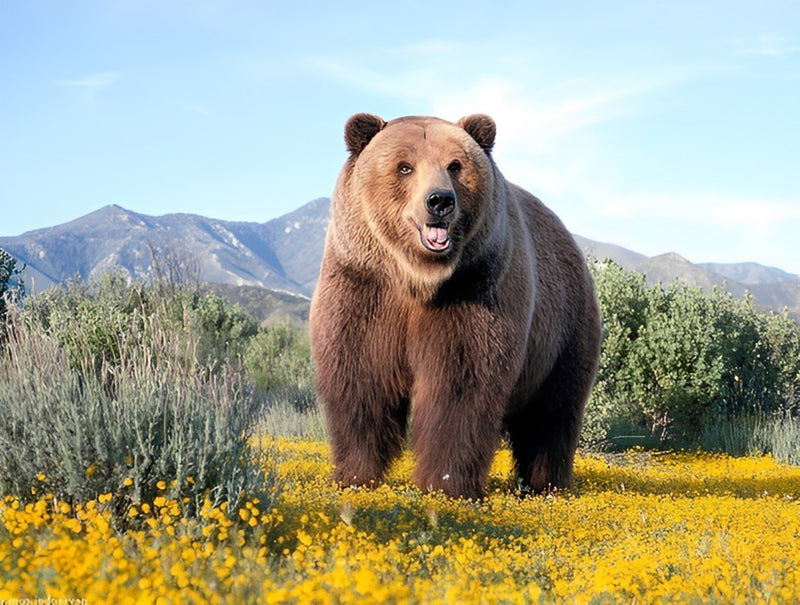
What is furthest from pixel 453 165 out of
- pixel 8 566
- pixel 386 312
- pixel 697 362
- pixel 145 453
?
pixel 697 362

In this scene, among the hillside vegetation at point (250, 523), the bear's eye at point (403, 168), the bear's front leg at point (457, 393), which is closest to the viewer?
the hillside vegetation at point (250, 523)

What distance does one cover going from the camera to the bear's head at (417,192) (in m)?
6.21

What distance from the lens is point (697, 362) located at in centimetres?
1847

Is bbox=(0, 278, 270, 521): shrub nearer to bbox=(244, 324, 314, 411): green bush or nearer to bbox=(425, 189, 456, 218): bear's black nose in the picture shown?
bbox=(425, 189, 456, 218): bear's black nose

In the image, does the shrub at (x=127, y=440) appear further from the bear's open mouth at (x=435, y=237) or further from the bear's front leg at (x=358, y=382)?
the bear's open mouth at (x=435, y=237)

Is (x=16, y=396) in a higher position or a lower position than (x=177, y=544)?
higher

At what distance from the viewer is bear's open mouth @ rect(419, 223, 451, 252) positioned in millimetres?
6203

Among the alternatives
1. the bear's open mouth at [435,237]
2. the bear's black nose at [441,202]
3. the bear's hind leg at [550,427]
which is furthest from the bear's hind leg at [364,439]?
Result: the bear's hind leg at [550,427]

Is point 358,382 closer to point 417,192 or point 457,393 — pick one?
point 457,393

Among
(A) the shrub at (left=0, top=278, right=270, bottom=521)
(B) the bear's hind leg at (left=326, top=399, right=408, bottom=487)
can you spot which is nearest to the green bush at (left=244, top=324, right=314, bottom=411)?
(B) the bear's hind leg at (left=326, top=399, right=408, bottom=487)

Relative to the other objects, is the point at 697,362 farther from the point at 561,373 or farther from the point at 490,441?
the point at 490,441

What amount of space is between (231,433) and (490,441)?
6.63 ft

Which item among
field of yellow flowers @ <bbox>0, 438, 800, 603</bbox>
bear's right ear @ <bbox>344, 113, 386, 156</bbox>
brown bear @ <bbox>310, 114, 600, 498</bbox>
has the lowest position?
field of yellow flowers @ <bbox>0, 438, 800, 603</bbox>

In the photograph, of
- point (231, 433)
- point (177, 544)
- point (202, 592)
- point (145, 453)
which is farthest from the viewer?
Answer: point (231, 433)
